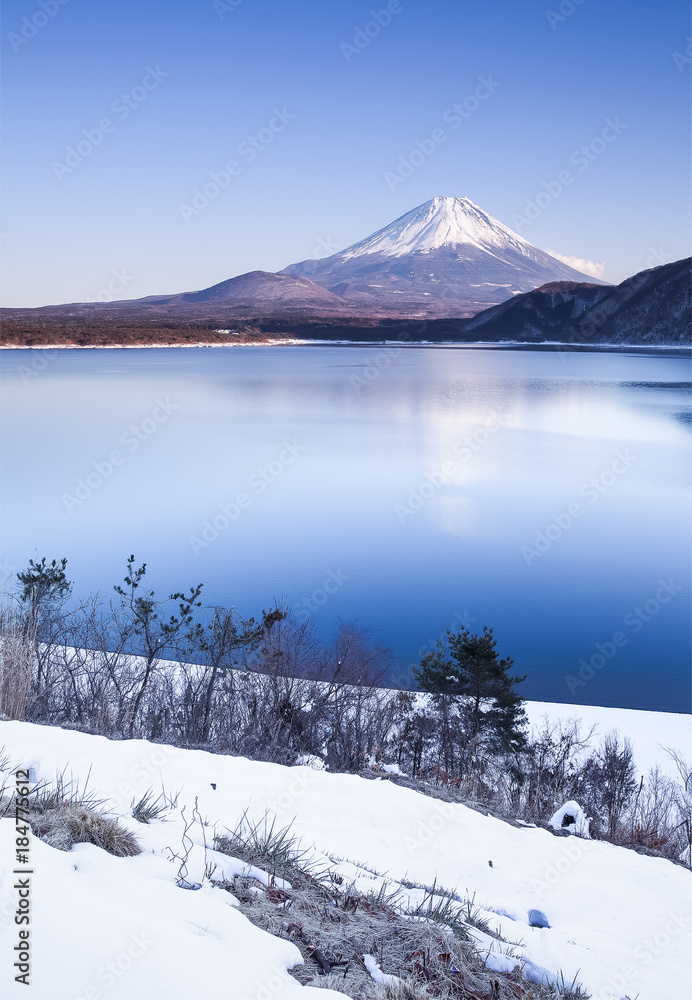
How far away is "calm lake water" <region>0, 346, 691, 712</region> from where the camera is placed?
15797 mm

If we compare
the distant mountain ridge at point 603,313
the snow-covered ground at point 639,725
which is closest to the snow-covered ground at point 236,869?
the snow-covered ground at point 639,725

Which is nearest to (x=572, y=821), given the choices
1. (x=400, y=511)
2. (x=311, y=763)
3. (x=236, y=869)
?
(x=311, y=763)

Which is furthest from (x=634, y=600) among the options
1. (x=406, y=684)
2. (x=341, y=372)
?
(x=341, y=372)

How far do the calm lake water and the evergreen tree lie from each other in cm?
151

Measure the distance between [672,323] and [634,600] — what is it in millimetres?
101891

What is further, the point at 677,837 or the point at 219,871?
the point at 677,837

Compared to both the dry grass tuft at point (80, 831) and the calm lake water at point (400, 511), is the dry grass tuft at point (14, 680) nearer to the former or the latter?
the dry grass tuft at point (80, 831)

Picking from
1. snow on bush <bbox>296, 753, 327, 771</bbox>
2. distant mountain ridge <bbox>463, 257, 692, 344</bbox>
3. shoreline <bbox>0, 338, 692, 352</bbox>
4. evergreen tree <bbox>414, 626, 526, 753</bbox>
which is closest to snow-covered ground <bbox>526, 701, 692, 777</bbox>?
evergreen tree <bbox>414, 626, 526, 753</bbox>

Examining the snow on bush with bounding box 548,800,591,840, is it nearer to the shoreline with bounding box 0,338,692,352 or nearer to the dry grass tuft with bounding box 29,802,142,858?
the dry grass tuft with bounding box 29,802,142,858

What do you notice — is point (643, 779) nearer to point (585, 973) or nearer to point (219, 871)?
point (585, 973)

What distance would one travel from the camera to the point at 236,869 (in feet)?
10.3

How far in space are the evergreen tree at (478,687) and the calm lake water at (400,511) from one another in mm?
1506

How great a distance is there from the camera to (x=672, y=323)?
10425 centimetres

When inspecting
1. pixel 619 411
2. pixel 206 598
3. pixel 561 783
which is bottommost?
pixel 561 783
